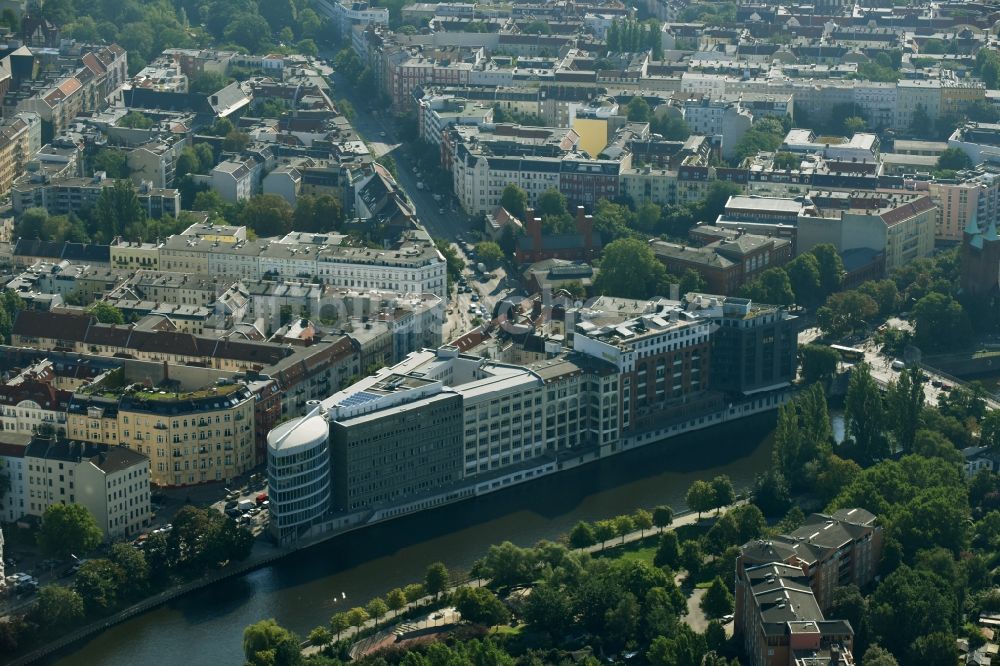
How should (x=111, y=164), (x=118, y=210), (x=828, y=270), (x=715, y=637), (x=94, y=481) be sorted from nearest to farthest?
(x=715, y=637)
(x=94, y=481)
(x=828, y=270)
(x=118, y=210)
(x=111, y=164)

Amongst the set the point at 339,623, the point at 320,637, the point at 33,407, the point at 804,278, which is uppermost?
the point at 804,278

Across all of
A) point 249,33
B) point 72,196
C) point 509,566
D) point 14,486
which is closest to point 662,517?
point 509,566

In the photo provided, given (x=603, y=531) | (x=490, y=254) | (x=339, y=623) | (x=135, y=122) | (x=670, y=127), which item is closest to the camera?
(x=339, y=623)

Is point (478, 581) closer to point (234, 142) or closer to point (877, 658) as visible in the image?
point (877, 658)

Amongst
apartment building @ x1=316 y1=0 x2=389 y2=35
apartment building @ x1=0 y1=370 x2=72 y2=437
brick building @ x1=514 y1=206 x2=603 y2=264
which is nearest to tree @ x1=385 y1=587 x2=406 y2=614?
apartment building @ x1=0 y1=370 x2=72 y2=437

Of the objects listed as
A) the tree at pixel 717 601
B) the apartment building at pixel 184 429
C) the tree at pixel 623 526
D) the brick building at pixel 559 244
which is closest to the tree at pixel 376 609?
the tree at pixel 717 601

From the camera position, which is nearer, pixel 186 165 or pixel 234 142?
pixel 186 165
